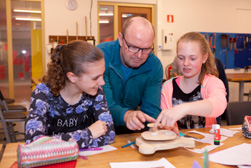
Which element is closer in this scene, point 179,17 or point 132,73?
point 132,73

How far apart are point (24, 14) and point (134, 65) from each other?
4.62m

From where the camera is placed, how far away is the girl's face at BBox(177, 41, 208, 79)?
1.78 metres

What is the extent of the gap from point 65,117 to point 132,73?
0.63 meters

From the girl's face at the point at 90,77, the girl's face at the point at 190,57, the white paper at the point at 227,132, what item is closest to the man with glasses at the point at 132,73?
the girl's face at the point at 190,57

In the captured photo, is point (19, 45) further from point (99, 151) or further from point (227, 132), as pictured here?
point (227, 132)

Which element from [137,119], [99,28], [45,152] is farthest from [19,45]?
[45,152]

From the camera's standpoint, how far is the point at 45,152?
3.53 feet

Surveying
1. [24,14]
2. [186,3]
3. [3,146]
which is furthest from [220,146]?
[186,3]

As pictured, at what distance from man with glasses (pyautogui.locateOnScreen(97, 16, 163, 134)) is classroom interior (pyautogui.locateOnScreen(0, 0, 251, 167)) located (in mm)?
3315

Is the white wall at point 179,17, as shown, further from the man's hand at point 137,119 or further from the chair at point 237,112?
the man's hand at point 137,119

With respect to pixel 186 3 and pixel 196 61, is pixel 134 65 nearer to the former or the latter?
pixel 196 61

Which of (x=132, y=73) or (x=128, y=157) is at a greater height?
(x=132, y=73)

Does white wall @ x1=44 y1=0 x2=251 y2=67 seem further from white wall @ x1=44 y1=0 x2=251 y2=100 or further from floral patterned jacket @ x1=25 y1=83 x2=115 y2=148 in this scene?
floral patterned jacket @ x1=25 y1=83 x2=115 y2=148

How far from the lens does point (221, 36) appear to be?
263 inches
